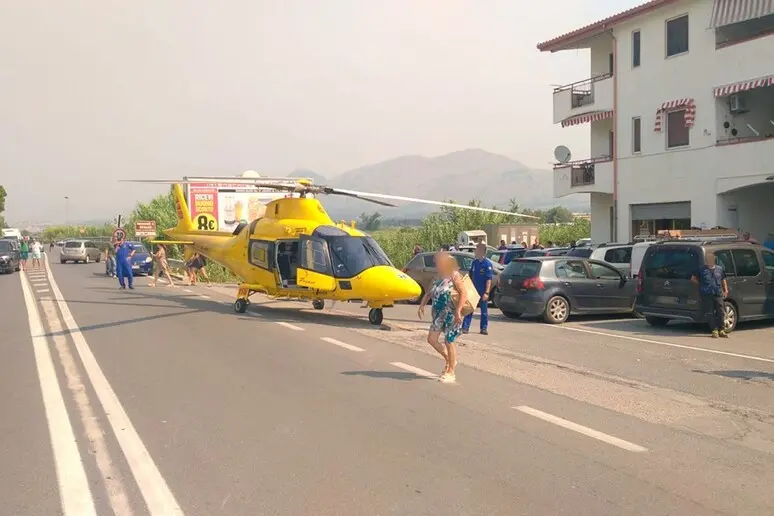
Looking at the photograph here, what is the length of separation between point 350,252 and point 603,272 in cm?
570

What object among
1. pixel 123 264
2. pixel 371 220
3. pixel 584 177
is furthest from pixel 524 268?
pixel 371 220

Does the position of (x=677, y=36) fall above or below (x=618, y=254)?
above

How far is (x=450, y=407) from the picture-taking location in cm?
747

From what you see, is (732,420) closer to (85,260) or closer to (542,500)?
(542,500)

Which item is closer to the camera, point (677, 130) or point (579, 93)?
point (677, 130)

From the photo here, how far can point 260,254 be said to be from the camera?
17000 mm

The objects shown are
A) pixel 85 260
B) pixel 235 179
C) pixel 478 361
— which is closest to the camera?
pixel 478 361

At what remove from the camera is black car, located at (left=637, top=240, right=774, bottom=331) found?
13.5m

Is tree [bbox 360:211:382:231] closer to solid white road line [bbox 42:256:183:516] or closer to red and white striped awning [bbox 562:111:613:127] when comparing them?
red and white striped awning [bbox 562:111:613:127]

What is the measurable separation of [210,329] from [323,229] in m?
3.28

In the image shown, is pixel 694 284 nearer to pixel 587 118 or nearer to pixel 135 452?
pixel 135 452

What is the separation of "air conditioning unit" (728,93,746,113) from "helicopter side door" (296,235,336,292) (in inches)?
592

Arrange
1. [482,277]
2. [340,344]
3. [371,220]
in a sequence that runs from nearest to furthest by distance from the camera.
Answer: [340,344] < [482,277] < [371,220]

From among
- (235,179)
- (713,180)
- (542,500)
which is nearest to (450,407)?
(542,500)
